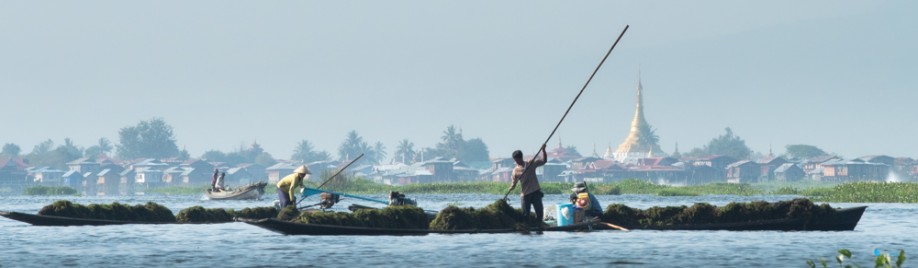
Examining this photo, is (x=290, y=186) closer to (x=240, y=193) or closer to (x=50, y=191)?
(x=240, y=193)

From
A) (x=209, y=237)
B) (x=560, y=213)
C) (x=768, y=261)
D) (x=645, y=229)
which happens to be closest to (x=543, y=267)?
(x=768, y=261)

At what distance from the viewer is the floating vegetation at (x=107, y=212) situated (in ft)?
115

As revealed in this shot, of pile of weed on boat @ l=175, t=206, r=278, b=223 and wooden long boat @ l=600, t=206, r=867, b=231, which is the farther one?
pile of weed on boat @ l=175, t=206, r=278, b=223

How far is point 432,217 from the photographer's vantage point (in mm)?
30609

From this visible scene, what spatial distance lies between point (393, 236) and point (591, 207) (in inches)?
153

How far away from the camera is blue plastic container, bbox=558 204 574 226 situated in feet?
95.2

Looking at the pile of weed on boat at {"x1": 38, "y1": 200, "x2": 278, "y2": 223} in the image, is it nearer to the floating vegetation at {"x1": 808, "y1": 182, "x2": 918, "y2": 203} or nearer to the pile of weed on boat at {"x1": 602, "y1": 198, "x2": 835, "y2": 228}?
the pile of weed on boat at {"x1": 602, "y1": 198, "x2": 835, "y2": 228}

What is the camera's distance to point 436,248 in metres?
27.3

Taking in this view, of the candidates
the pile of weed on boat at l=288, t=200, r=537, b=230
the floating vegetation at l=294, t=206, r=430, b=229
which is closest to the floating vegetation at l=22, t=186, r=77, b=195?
the floating vegetation at l=294, t=206, r=430, b=229

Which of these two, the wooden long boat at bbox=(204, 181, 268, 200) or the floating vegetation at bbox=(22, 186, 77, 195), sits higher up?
the floating vegetation at bbox=(22, 186, 77, 195)

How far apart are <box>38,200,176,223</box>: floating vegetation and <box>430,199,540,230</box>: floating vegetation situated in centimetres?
917

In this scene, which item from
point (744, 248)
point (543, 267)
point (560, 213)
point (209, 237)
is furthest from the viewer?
point (209, 237)

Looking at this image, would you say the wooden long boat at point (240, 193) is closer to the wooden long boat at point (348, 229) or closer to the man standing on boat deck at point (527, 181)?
the wooden long boat at point (348, 229)

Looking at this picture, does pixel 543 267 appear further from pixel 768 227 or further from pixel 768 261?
pixel 768 227
